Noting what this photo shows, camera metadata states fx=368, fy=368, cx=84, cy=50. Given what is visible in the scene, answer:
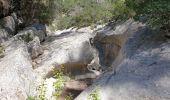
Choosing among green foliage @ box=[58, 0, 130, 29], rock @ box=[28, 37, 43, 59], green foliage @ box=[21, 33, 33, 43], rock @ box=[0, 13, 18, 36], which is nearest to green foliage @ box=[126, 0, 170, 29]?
green foliage @ box=[58, 0, 130, 29]

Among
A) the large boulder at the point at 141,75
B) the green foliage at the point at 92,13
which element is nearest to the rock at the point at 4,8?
the green foliage at the point at 92,13

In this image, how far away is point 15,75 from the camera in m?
7.35

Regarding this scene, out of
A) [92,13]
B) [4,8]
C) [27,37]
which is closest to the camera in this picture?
[27,37]

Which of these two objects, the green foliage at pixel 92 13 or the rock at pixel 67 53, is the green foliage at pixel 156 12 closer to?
the rock at pixel 67 53

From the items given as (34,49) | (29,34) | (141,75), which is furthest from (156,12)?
(29,34)

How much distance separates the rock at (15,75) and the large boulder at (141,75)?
4.33ft

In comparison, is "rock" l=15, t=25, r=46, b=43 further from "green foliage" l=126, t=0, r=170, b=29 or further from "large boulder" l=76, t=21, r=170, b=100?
"green foliage" l=126, t=0, r=170, b=29

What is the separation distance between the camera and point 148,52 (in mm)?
6730

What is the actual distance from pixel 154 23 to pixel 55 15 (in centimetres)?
1117

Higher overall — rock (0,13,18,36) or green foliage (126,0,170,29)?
green foliage (126,0,170,29)

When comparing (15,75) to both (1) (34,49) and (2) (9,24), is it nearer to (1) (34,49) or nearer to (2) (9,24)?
(1) (34,49)

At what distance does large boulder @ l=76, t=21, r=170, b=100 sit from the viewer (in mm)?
5395

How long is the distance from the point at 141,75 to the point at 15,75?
2.70m

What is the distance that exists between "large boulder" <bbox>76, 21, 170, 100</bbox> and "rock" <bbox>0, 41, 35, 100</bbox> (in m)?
1.32
